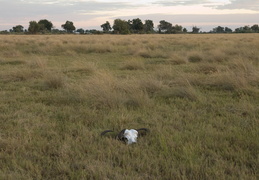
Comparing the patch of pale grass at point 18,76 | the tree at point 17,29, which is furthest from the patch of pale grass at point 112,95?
the tree at point 17,29

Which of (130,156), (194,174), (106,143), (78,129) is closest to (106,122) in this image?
(78,129)

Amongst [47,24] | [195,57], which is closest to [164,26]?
[47,24]

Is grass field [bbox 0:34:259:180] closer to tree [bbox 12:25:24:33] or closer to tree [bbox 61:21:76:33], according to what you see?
tree [bbox 61:21:76:33]

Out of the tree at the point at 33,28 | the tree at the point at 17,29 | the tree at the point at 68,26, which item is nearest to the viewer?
the tree at the point at 33,28

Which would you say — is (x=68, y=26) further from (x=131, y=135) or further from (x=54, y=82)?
(x=131, y=135)

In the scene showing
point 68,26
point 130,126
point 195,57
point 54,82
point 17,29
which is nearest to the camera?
point 130,126

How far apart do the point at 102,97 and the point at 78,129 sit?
4.72ft

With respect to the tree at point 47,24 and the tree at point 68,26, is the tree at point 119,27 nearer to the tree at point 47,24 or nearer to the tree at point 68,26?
the tree at point 68,26

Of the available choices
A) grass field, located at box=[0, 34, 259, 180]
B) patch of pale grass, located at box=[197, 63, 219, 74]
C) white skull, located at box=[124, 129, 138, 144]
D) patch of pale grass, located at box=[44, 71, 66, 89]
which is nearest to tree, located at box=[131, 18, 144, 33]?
patch of pale grass, located at box=[197, 63, 219, 74]

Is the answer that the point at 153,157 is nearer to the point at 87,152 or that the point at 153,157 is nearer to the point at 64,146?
the point at 87,152

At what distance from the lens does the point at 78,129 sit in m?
3.94

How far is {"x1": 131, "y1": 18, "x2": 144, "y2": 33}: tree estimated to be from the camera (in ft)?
333

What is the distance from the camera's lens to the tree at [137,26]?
101562mm

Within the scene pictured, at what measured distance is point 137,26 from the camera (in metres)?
102
